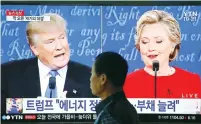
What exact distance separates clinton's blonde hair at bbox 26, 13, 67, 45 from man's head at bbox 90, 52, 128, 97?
11.1 feet

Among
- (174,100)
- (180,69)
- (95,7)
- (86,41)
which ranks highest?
(95,7)

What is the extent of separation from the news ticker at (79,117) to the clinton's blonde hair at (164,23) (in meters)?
0.75

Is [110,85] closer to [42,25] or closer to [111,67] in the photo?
[111,67]

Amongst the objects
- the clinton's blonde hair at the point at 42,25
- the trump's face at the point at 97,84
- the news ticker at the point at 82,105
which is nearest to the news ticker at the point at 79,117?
the news ticker at the point at 82,105

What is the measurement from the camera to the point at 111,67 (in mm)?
2299

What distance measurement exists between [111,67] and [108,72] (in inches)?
1.2

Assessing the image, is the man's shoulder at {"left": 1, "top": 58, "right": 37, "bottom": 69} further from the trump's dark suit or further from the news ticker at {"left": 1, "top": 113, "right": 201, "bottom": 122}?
the news ticker at {"left": 1, "top": 113, "right": 201, "bottom": 122}

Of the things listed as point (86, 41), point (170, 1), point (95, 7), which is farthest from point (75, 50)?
point (170, 1)

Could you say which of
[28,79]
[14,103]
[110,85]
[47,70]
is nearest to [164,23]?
[47,70]

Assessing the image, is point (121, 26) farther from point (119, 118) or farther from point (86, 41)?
point (119, 118)

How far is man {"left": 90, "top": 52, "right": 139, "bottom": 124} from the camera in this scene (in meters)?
2.25

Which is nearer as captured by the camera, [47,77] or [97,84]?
[97,84]

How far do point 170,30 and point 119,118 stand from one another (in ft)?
11.5

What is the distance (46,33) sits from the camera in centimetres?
562
